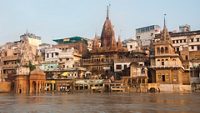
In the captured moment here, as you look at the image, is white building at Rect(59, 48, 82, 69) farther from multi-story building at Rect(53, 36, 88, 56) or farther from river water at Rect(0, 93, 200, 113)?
river water at Rect(0, 93, 200, 113)

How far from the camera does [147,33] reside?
314 ft

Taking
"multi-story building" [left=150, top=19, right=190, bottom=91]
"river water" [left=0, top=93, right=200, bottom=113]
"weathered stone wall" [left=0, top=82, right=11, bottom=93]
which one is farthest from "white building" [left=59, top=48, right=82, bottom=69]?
"river water" [left=0, top=93, right=200, bottom=113]

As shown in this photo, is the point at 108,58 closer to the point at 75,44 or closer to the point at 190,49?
the point at 75,44

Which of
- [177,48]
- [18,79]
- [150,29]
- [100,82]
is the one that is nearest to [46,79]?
[18,79]

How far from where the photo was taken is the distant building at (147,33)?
93688 mm

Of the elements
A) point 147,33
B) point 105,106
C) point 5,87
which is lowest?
point 105,106

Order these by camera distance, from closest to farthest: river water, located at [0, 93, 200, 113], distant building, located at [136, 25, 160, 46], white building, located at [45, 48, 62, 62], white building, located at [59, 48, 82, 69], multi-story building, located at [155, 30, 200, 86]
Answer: river water, located at [0, 93, 200, 113] < multi-story building, located at [155, 30, 200, 86] < white building, located at [59, 48, 82, 69] < white building, located at [45, 48, 62, 62] < distant building, located at [136, 25, 160, 46]

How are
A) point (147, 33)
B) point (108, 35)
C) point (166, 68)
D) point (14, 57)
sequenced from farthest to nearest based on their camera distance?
point (147, 33) < point (108, 35) < point (14, 57) < point (166, 68)

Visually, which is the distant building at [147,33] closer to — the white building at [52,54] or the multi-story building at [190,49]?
the multi-story building at [190,49]

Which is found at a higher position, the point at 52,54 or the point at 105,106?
the point at 52,54

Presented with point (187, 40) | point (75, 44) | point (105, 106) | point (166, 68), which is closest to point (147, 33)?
point (187, 40)

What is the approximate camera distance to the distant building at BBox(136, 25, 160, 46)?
93.7 meters

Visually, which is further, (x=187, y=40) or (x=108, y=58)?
(x=187, y=40)

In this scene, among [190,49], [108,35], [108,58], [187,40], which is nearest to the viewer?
[108,58]
